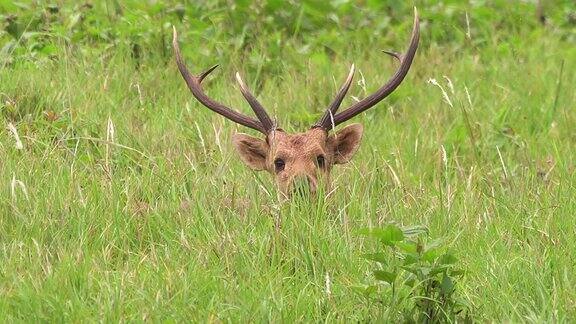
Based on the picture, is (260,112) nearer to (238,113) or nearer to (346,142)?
(238,113)

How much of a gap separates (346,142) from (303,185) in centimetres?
52

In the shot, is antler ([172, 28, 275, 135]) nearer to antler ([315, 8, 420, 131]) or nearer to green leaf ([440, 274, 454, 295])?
antler ([315, 8, 420, 131])

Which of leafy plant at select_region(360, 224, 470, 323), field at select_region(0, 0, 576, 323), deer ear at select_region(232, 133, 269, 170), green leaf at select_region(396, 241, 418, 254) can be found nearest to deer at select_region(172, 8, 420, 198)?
deer ear at select_region(232, 133, 269, 170)

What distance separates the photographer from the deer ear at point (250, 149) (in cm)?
671

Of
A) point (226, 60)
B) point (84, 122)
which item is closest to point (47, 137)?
point (84, 122)

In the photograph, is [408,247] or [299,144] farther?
[299,144]

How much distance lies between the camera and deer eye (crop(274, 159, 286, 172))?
647 centimetres

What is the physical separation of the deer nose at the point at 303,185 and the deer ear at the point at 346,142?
39 centimetres

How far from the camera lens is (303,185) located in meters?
6.30

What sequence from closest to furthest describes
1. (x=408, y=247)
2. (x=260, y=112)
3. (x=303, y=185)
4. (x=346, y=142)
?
(x=408, y=247) < (x=303, y=185) < (x=260, y=112) < (x=346, y=142)

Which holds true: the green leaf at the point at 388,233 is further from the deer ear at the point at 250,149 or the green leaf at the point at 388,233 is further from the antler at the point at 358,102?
the deer ear at the point at 250,149

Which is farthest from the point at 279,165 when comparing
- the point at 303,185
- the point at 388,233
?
the point at 388,233

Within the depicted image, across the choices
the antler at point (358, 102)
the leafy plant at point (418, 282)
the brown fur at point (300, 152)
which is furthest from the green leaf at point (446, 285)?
the antler at point (358, 102)

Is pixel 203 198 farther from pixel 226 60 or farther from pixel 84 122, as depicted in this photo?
pixel 226 60
